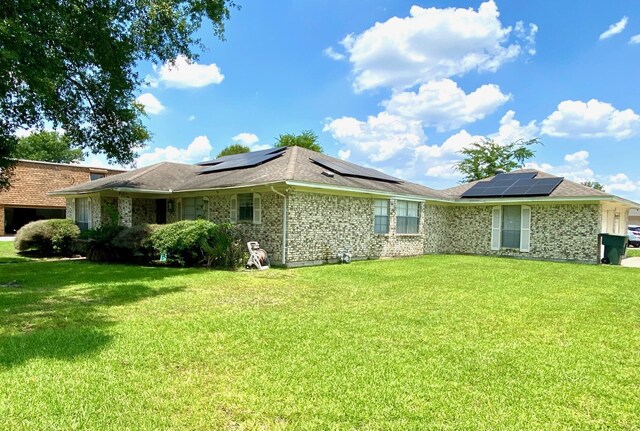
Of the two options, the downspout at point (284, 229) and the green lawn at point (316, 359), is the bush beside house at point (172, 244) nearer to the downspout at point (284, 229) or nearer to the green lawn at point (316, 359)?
the downspout at point (284, 229)

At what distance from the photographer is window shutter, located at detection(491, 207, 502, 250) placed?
18.9 meters

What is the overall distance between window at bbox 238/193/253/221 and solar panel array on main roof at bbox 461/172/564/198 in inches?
432

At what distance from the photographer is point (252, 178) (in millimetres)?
14258

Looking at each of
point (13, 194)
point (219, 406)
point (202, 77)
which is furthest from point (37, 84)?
point (13, 194)

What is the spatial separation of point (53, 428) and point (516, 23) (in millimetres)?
19284

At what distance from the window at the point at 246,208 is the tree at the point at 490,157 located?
30449mm

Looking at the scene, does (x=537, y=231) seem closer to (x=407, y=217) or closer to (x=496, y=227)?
(x=496, y=227)

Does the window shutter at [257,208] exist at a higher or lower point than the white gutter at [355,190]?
lower

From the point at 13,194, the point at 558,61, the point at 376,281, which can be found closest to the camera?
the point at 376,281

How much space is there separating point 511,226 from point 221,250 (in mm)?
13404

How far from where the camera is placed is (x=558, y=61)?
51.5 ft

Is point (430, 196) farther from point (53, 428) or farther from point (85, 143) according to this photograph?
point (53, 428)

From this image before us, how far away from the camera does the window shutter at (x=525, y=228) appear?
703 inches

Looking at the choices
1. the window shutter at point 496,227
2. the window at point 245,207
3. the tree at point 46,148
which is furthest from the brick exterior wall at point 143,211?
the tree at point 46,148
